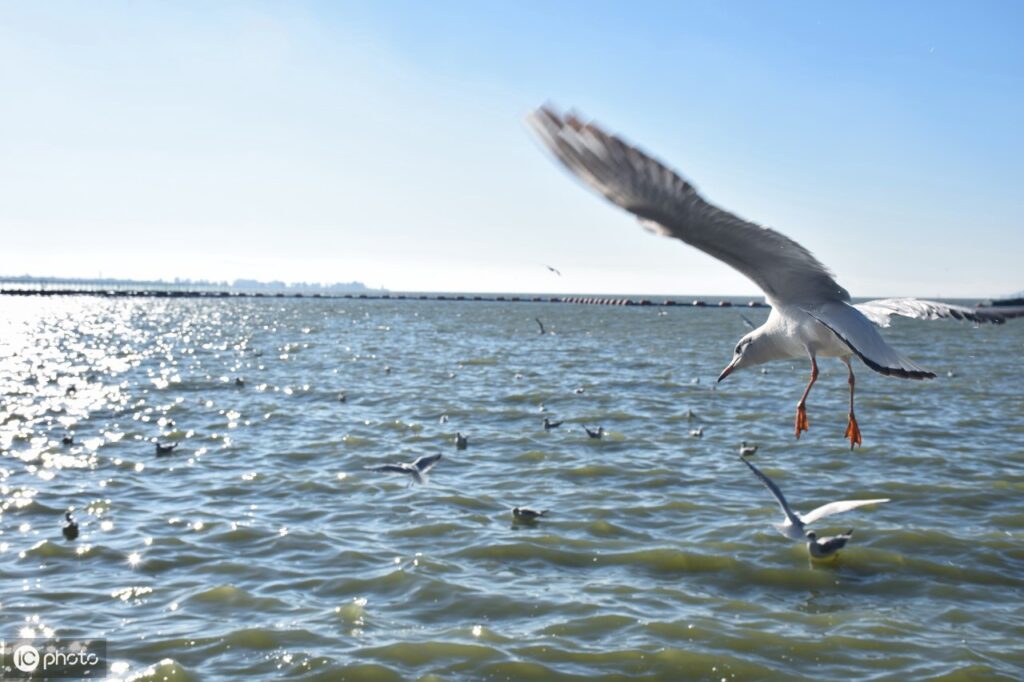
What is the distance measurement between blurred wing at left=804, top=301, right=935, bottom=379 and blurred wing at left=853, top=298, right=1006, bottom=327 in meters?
0.12

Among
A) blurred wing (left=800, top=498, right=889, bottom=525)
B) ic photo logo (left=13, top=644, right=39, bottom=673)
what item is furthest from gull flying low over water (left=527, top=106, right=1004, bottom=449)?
ic photo logo (left=13, top=644, right=39, bottom=673)

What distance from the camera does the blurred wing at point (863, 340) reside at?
597 cm

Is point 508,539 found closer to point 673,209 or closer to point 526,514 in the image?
point 526,514

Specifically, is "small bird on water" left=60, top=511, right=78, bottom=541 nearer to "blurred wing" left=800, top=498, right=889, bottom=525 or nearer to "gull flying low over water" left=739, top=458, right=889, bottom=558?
"gull flying low over water" left=739, top=458, right=889, bottom=558

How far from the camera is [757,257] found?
636 centimetres

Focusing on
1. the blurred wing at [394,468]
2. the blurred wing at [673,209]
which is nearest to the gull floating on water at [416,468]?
the blurred wing at [394,468]

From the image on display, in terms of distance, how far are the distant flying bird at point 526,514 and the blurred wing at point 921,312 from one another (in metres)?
4.48

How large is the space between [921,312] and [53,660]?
7.05 m

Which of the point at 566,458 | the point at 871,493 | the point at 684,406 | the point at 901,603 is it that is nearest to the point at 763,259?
the point at 901,603

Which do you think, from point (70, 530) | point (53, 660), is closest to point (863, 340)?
point (53, 660)

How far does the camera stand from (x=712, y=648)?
→ 7.35 metres

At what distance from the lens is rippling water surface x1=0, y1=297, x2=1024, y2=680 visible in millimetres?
7340

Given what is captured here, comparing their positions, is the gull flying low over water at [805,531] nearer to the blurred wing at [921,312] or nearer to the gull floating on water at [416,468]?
the blurred wing at [921,312]

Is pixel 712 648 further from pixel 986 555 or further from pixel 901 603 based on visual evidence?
pixel 986 555
